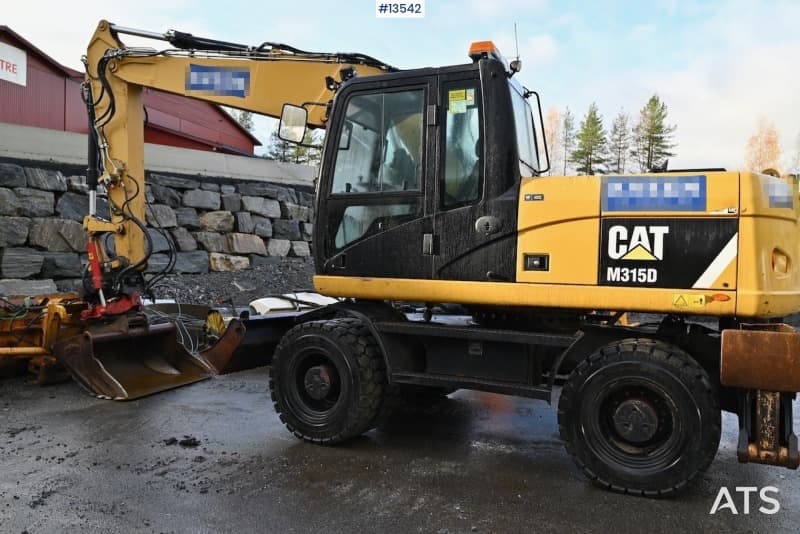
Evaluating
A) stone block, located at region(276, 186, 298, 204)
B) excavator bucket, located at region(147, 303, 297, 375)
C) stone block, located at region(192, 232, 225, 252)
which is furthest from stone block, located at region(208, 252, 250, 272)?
excavator bucket, located at region(147, 303, 297, 375)

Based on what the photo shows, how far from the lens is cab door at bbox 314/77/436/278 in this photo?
4445 mm

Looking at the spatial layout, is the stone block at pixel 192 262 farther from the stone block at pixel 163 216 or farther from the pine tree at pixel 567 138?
the pine tree at pixel 567 138

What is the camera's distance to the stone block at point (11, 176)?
10.0 metres

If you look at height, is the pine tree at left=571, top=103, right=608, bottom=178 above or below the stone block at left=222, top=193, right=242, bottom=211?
above

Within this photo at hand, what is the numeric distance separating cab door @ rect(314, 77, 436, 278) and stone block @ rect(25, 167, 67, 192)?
25.3 ft

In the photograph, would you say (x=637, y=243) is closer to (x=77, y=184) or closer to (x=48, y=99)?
(x=77, y=184)

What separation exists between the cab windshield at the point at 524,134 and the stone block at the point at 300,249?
9929 mm

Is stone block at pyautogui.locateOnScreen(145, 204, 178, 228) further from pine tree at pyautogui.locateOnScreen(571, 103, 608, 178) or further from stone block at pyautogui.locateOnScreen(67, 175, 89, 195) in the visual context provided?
pine tree at pyautogui.locateOnScreen(571, 103, 608, 178)

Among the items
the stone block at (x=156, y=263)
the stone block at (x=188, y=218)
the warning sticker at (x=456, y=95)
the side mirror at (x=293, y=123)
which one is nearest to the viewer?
the warning sticker at (x=456, y=95)

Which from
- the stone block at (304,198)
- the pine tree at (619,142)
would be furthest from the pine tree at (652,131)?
the stone block at (304,198)

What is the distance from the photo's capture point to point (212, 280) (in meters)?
12.0

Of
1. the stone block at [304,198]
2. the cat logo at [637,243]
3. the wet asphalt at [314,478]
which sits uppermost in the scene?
the stone block at [304,198]

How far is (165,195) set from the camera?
12.1m

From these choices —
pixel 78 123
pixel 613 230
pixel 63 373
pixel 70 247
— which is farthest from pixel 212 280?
pixel 613 230
